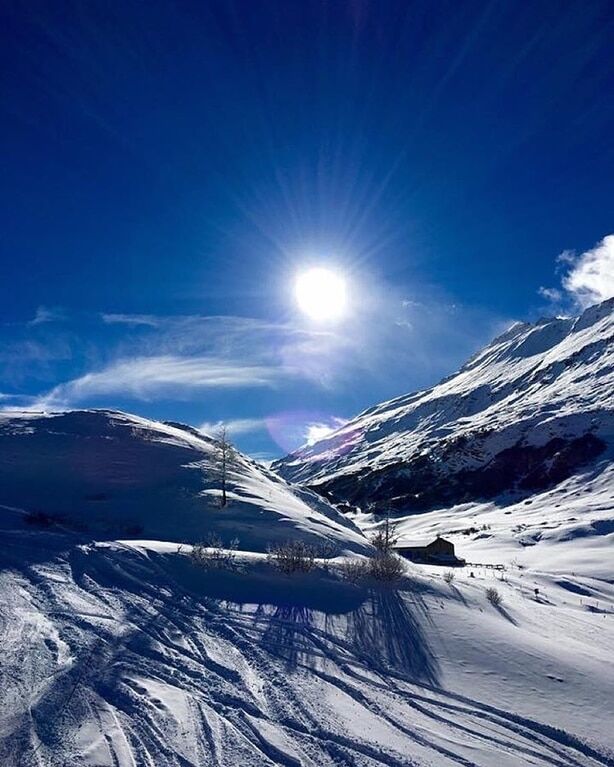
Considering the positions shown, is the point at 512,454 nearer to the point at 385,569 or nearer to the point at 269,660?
the point at 385,569

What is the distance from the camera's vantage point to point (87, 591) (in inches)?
447

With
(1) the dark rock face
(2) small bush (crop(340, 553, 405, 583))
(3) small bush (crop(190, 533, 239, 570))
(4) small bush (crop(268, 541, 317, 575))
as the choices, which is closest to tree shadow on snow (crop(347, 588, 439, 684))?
(2) small bush (crop(340, 553, 405, 583))

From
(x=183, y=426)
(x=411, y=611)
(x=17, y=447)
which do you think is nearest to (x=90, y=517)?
(x=17, y=447)

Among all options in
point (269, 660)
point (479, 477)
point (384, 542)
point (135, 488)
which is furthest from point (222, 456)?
point (479, 477)

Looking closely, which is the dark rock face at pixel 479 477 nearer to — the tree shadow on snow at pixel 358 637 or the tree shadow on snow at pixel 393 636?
the tree shadow on snow at pixel 393 636

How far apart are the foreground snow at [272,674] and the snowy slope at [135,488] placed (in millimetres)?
11621

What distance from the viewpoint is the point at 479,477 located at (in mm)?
115938

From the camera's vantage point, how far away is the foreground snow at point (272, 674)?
628cm

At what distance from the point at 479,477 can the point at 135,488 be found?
9628cm

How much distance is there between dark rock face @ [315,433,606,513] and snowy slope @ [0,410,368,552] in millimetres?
70689

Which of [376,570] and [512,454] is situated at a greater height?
[512,454]

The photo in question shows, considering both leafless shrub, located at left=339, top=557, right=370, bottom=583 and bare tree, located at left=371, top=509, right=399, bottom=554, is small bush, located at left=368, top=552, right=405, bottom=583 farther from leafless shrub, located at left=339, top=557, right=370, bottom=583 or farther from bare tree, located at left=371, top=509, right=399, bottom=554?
bare tree, located at left=371, top=509, right=399, bottom=554

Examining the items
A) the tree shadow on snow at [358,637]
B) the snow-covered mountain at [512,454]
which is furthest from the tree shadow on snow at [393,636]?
the snow-covered mountain at [512,454]

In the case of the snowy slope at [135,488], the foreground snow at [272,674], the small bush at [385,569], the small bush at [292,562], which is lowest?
the foreground snow at [272,674]
